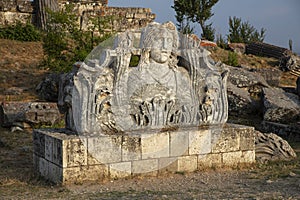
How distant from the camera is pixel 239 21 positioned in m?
32.1

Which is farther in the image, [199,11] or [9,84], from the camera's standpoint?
[199,11]

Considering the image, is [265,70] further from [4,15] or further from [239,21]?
[239,21]

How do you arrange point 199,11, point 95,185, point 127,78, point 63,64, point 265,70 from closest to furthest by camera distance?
point 95,185 < point 127,78 < point 63,64 < point 265,70 < point 199,11

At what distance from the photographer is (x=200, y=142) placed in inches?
315

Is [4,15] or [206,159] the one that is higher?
[4,15]

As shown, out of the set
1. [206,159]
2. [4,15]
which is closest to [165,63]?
[206,159]

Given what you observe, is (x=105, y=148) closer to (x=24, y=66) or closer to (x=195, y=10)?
(x=24, y=66)

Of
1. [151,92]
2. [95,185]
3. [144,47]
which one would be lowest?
[95,185]

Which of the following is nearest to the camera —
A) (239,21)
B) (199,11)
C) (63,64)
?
(63,64)

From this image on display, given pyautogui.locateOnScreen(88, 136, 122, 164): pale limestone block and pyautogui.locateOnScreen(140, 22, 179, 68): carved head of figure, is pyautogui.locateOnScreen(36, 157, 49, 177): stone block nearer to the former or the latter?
pyautogui.locateOnScreen(88, 136, 122, 164): pale limestone block

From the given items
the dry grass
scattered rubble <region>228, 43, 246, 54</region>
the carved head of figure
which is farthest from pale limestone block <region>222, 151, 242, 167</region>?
scattered rubble <region>228, 43, 246, 54</region>

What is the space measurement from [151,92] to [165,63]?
20.1 inches

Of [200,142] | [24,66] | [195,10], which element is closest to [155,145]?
[200,142]

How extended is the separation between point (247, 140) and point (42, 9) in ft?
49.1
